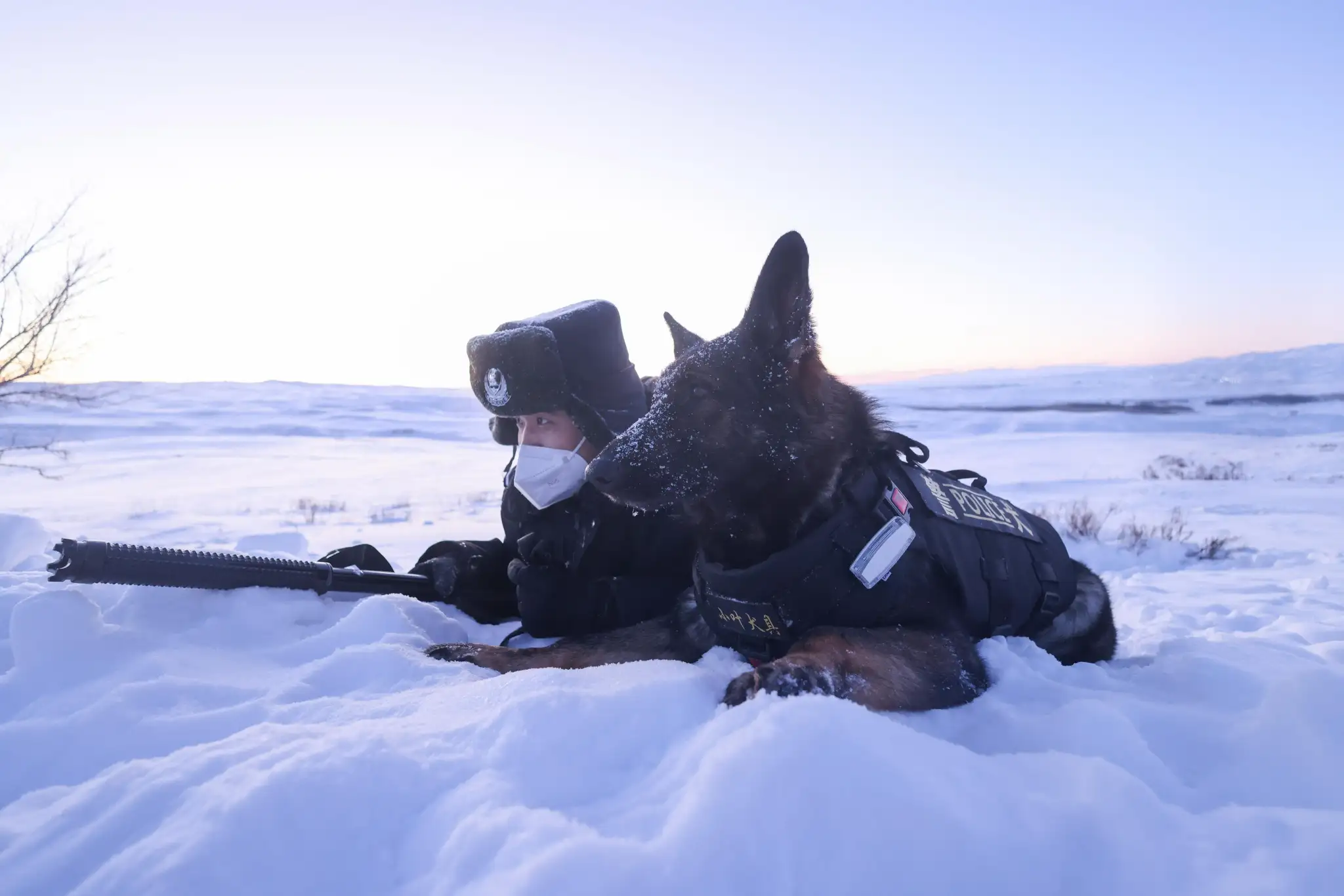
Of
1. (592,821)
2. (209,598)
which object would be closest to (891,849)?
(592,821)

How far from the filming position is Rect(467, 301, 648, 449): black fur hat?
11.3 ft

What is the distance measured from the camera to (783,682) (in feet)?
6.59

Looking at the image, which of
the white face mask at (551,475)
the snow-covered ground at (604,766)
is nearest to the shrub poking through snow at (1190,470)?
the snow-covered ground at (604,766)

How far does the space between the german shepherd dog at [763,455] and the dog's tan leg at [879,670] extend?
0.01m

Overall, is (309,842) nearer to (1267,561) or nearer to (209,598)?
(209,598)

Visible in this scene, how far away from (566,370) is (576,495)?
64cm

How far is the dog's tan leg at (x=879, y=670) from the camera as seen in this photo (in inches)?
80.4

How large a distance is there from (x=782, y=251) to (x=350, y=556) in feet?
9.80

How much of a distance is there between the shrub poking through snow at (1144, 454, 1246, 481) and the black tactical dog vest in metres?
12.5

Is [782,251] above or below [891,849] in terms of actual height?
above

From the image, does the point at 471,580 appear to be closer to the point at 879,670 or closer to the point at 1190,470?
the point at 879,670

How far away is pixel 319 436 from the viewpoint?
28938mm

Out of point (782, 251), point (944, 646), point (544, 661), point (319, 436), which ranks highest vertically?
point (782, 251)

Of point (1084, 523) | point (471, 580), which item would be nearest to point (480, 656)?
point (471, 580)
